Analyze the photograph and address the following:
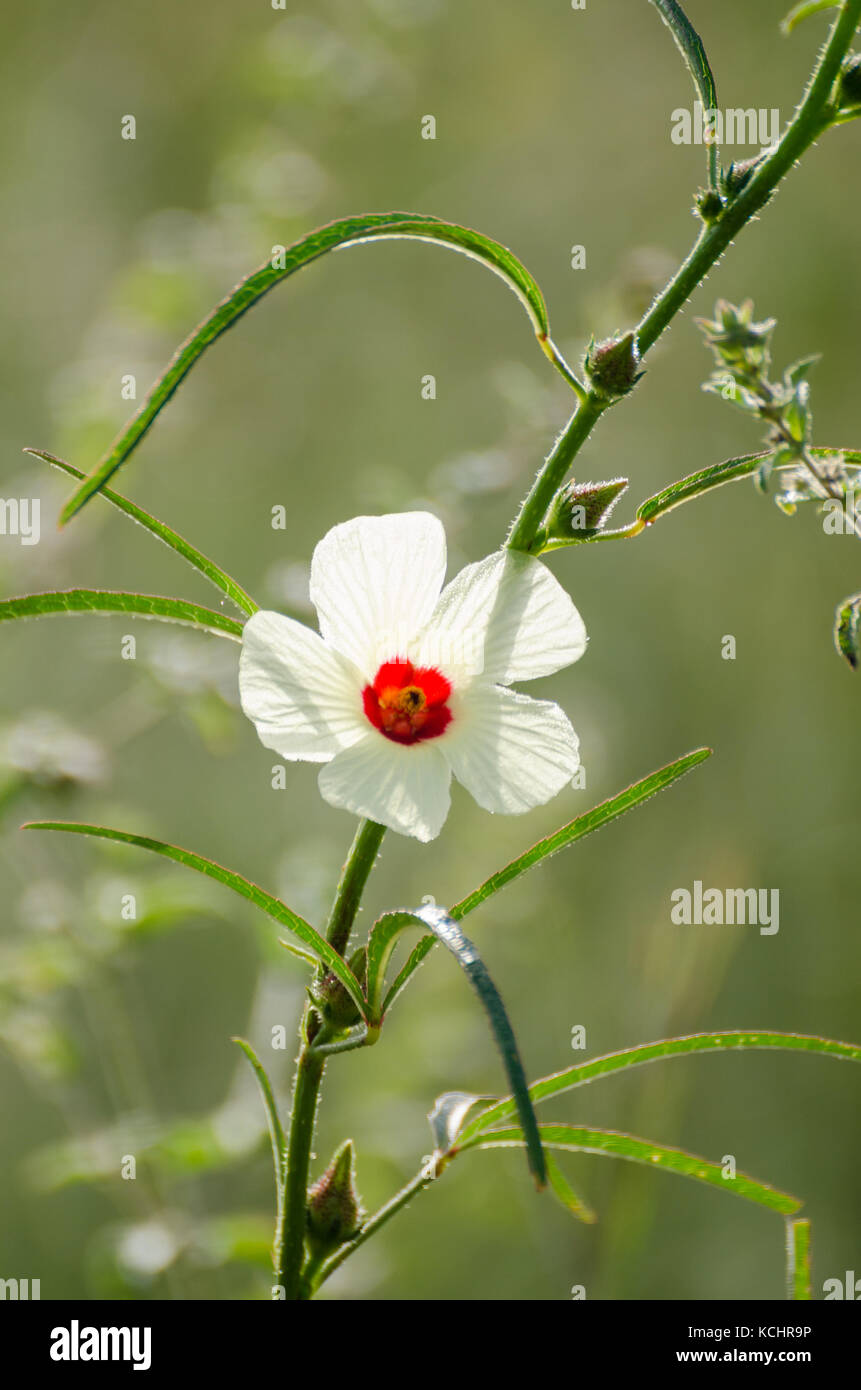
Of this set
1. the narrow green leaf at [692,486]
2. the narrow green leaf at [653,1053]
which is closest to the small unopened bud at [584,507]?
the narrow green leaf at [692,486]

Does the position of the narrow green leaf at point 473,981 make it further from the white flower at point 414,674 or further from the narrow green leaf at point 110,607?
the narrow green leaf at point 110,607

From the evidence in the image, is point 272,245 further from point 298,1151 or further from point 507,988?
point 507,988

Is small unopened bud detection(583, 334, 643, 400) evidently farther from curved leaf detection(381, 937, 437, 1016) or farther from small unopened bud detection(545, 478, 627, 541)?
curved leaf detection(381, 937, 437, 1016)

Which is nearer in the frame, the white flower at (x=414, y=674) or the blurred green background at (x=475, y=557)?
the white flower at (x=414, y=674)

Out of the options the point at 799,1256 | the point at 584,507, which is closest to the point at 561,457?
the point at 584,507

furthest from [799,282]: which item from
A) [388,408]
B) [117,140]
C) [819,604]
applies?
[117,140]

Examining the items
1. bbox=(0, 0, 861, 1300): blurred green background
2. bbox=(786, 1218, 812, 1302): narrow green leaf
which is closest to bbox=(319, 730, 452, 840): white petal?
bbox=(786, 1218, 812, 1302): narrow green leaf
